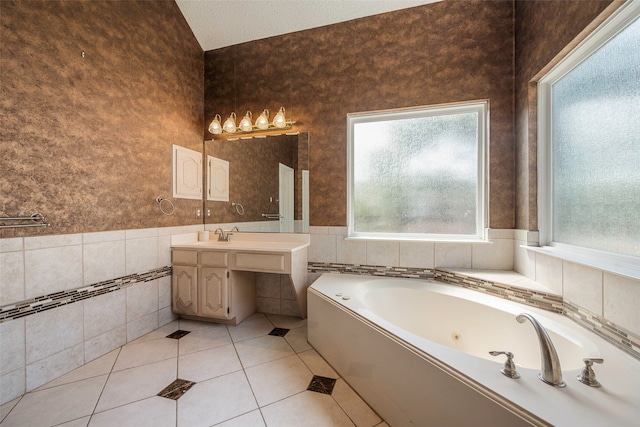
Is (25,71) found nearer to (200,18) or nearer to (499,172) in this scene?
(200,18)

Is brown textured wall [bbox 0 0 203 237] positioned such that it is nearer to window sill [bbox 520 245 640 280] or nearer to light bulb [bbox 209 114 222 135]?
light bulb [bbox 209 114 222 135]

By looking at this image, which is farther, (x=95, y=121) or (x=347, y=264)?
(x=347, y=264)

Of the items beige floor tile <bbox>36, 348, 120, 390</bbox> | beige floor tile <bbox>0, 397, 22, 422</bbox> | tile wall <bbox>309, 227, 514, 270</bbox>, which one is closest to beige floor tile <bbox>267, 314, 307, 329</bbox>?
tile wall <bbox>309, 227, 514, 270</bbox>

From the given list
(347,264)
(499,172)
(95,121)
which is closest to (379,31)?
(499,172)

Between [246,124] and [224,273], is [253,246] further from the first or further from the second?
[246,124]

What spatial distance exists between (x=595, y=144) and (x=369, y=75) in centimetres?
169

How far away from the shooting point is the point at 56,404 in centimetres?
139

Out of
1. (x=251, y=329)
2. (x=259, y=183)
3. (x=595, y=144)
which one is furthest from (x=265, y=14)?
(x=251, y=329)

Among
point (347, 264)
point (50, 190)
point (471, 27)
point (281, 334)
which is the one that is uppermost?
point (471, 27)

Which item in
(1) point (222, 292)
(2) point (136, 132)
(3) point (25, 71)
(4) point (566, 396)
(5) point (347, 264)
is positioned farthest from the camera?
(5) point (347, 264)

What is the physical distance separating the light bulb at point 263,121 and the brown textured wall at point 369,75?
0.09 meters

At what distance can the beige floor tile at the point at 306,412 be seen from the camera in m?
1.28

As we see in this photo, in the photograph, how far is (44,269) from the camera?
1.56 metres

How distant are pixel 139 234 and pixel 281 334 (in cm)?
146
